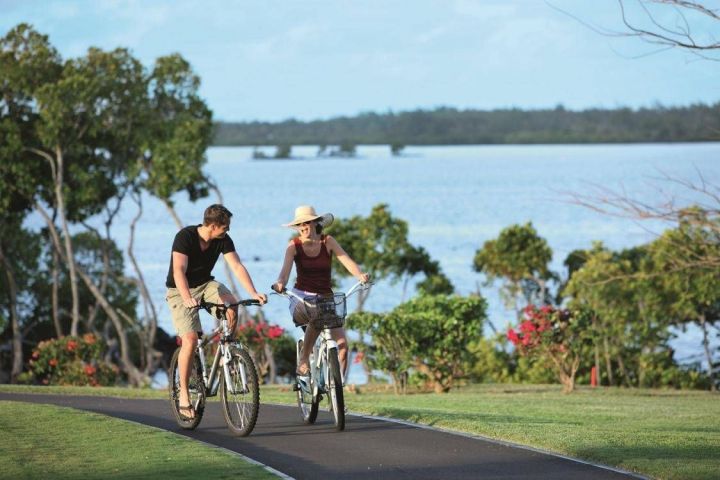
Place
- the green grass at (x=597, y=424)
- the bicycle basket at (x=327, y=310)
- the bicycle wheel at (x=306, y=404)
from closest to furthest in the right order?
1. the green grass at (x=597, y=424)
2. the bicycle basket at (x=327, y=310)
3. the bicycle wheel at (x=306, y=404)

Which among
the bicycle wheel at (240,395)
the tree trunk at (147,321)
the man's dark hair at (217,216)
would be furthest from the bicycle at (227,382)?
the tree trunk at (147,321)

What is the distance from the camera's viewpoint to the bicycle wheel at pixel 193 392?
37.6 feet

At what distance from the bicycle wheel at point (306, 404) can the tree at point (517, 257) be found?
2344cm

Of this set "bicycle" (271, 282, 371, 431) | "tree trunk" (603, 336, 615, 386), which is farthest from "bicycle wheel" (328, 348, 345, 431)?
"tree trunk" (603, 336, 615, 386)

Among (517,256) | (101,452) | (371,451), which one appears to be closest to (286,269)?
(371,451)

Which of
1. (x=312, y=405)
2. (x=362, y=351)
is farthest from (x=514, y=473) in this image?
(x=362, y=351)

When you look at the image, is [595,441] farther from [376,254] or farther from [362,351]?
[376,254]

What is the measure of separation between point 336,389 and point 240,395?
82 centimetres

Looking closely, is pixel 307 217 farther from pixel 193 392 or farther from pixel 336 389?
pixel 193 392

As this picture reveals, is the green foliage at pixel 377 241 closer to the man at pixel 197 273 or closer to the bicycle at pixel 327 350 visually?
the bicycle at pixel 327 350

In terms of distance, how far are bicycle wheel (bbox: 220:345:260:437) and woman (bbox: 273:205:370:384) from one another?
0.69 metres

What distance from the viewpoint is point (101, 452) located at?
1021cm

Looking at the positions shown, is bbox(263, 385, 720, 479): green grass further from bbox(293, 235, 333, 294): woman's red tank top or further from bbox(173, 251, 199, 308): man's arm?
bbox(173, 251, 199, 308): man's arm

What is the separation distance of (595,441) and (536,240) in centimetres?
2493
